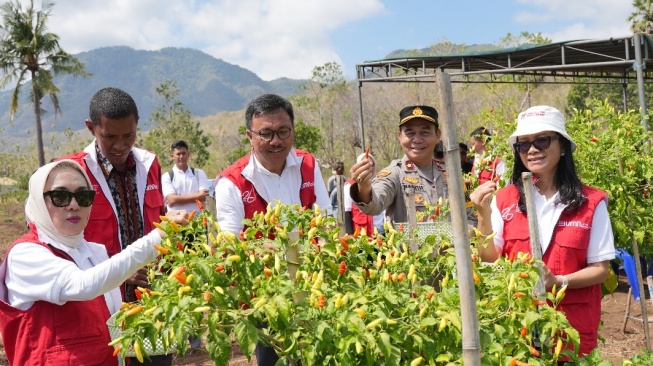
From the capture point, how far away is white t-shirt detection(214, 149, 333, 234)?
268cm

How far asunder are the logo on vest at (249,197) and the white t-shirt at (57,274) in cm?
66

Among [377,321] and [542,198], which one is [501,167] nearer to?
[542,198]

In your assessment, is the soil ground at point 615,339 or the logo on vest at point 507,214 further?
the soil ground at point 615,339

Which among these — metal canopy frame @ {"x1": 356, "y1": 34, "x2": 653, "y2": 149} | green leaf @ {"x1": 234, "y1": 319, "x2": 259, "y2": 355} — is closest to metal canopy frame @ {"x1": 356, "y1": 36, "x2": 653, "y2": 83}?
metal canopy frame @ {"x1": 356, "y1": 34, "x2": 653, "y2": 149}

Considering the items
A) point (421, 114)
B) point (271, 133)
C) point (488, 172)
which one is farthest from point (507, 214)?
point (488, 172)

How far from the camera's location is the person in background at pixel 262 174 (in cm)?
267

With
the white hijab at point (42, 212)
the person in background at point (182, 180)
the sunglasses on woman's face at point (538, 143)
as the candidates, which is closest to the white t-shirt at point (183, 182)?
A: the person in background at point (182, 180)

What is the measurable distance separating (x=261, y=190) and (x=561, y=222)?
1235 mm

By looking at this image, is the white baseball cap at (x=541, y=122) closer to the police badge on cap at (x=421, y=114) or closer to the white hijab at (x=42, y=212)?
the police badge on cap at (x=421, y=114)

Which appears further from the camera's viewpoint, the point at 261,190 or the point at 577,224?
the point at 261,190

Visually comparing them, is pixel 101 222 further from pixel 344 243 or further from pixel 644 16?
pixel 644 16

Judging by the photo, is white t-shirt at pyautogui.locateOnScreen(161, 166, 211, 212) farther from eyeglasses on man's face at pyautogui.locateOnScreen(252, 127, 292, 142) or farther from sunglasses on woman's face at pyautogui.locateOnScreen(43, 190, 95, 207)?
sunglasses on woman's face at pyautogui.locateOnScreen(43, 190, 95, 207)

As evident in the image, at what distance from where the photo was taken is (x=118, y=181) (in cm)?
283

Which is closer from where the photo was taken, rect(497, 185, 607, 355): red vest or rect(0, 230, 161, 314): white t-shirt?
rect(0, 230, 161, 314): white t-shirt
